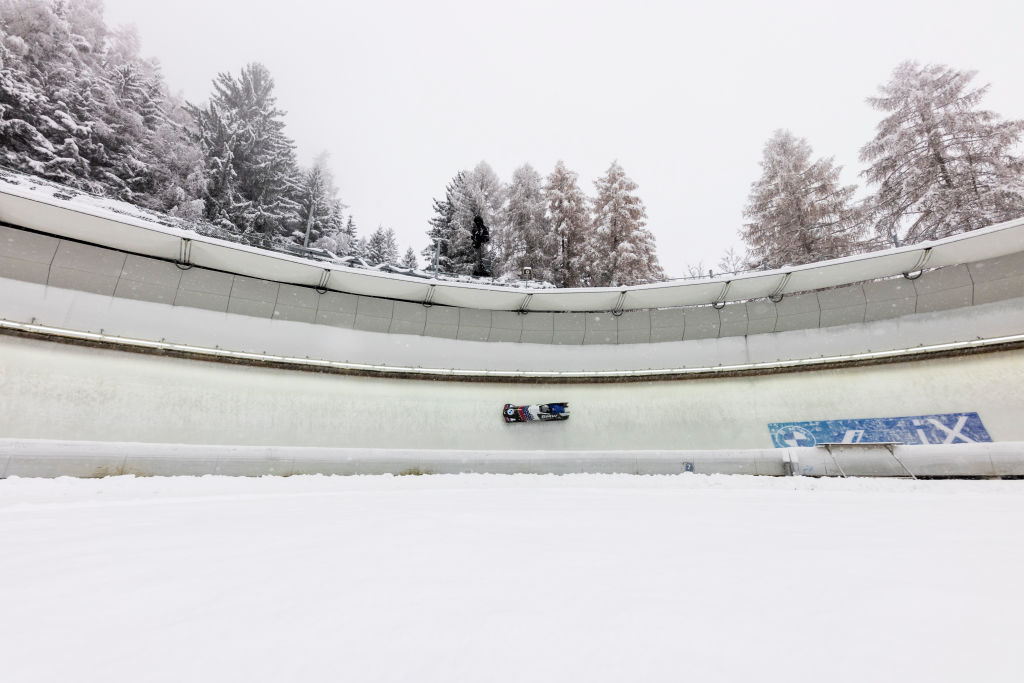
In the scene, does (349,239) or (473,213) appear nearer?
(473,213)

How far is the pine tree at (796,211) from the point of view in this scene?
73.8 ft

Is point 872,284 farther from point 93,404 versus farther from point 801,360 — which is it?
point 93,404

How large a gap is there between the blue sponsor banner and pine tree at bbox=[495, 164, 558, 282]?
17.8 meters

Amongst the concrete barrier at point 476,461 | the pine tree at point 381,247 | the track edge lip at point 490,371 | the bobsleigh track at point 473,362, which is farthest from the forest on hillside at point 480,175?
the concrete barrier at point 476,461

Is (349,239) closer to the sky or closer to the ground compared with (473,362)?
closer to the sky

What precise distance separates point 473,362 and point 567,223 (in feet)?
52.9

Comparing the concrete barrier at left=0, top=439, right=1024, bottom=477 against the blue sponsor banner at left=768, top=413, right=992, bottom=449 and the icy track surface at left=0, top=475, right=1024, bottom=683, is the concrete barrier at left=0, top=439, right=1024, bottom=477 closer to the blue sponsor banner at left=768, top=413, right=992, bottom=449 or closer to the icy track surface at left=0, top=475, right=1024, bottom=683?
the blue sponsor banner at left=768, top=413, right=992, bottom=449

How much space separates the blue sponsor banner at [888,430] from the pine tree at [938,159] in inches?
339

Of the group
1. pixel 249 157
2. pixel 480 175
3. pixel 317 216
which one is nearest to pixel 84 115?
pixel 249 157

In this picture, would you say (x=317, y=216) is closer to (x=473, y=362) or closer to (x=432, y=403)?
(x=473, y=362)

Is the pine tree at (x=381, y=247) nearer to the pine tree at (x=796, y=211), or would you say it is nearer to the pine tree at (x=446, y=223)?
the pine tree at (x=446, y=223)

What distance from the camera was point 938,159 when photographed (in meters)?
19.5

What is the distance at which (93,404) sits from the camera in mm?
11812

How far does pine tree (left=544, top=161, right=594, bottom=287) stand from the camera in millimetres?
27808
